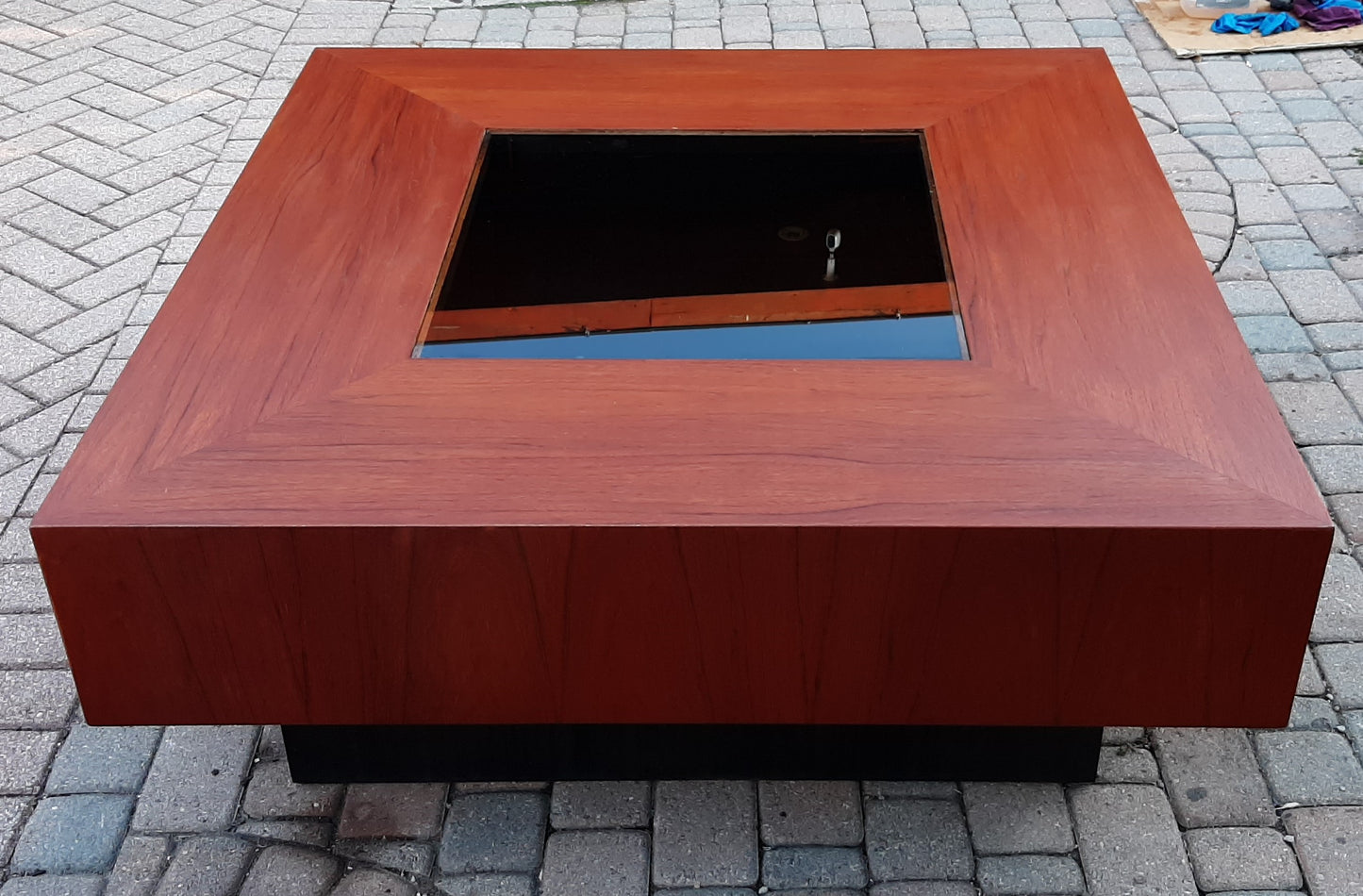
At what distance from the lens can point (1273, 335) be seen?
2881 mm

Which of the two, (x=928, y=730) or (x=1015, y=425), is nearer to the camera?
(x=1015, y=425)

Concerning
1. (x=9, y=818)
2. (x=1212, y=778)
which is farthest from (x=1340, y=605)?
(x=9, y=818)

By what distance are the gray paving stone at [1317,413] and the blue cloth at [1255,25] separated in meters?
2.17

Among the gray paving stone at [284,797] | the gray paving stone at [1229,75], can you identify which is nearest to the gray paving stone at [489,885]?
the gray paving stone at [284,797]

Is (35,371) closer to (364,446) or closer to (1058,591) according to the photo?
(364,446)

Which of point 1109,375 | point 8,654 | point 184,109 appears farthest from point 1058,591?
point 184,109

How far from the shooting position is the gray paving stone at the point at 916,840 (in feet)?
5.82

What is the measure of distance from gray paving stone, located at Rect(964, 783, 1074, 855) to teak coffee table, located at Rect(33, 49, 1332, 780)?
44 millimetres

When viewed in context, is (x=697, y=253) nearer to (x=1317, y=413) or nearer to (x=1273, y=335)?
(x=1317, y=413)

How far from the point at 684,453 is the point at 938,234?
2.42 ft

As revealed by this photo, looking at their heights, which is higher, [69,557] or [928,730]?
[69,557]

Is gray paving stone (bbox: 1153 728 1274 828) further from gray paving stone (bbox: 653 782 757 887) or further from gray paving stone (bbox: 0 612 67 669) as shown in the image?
gray paving stone (bbox: 0 612 67 669)

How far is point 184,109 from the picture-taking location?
3963mm

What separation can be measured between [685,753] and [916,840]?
36 cm
